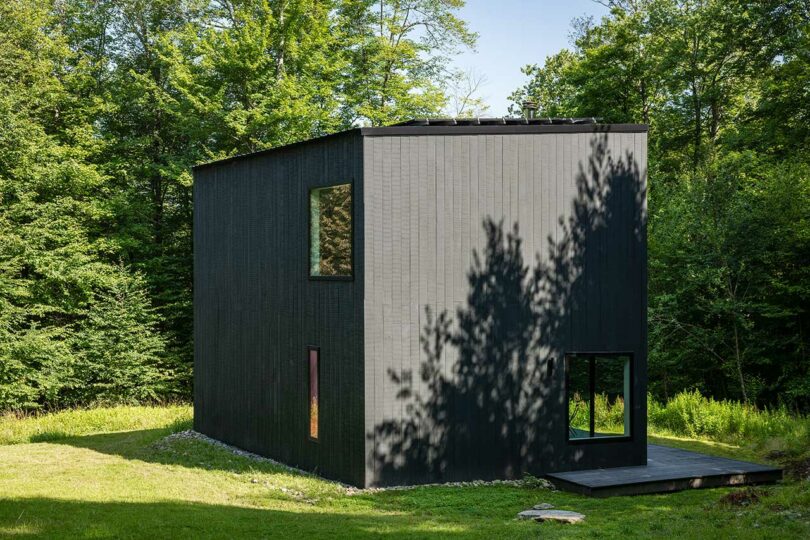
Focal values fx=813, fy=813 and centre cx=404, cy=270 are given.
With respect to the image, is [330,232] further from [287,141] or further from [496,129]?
[287,141]

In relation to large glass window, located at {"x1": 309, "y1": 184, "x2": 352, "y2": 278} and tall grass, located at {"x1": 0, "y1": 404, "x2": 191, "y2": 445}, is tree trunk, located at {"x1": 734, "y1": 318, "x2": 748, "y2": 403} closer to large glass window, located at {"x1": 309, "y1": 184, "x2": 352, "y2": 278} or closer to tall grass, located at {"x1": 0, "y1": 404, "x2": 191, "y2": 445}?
large glass window, located at {"x1": 309, "y1": 184, "x2": 352, "y2": 278}

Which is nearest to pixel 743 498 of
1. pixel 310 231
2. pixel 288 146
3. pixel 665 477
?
pixel 665 477

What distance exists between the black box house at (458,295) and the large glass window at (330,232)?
29 millimetres

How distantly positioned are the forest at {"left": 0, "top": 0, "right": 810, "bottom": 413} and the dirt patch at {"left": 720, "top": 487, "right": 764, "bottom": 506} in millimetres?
9252

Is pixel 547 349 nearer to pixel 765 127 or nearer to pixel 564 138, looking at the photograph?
pixel 564 138

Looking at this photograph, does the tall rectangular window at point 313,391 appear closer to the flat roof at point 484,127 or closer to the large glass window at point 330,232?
the large glass window at point 330,232

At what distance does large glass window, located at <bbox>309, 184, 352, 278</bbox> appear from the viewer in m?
10.8

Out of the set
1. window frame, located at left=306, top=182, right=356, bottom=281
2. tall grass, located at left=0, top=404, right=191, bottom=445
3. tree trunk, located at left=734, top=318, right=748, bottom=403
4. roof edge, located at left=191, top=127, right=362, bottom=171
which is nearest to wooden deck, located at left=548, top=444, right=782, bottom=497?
window frame, located at left=306, top=182, right=356, bottom=281

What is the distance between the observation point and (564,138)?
11312 millimetres

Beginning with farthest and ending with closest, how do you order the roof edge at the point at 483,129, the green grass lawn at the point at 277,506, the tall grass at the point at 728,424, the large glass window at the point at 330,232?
the tall grass at the point at 728,424
the large glass window at the point at 330,232
the roof edge at the point at 483,129
the green grass lawn at the point at 277,506

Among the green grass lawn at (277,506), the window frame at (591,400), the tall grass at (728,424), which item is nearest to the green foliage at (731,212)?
the tall grass at (728,424)

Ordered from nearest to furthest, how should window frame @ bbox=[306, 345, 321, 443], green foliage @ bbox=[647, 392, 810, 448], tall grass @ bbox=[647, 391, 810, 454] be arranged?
window frame @ bbox=[306, 345, 321, 443] → tall grass @ bbox=[647, 391, 810, 454] → green foliage @ bbox=[647, 392, 810, 448]

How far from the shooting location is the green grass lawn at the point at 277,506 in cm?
729

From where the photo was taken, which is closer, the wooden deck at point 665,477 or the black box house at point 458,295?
the wooden deck at point 665,477
